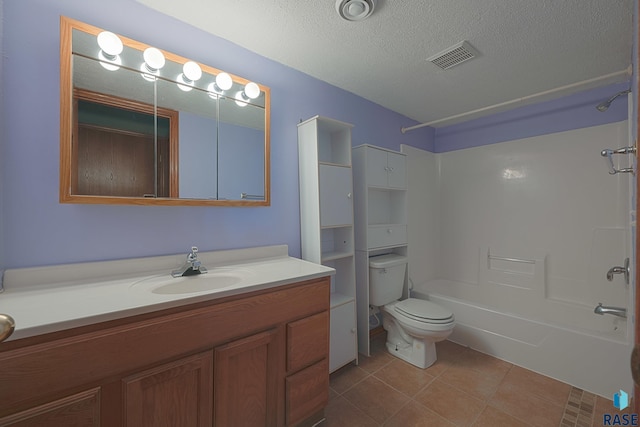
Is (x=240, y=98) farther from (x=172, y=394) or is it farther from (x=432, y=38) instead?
(x=172, y=394)

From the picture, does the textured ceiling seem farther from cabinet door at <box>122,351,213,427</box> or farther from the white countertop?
cabinet door at <box>122,351,213,427</box>

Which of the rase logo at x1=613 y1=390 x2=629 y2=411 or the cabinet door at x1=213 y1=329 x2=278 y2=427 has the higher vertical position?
the cabinet door at x1=213 y1=329 x2=278 y2=427

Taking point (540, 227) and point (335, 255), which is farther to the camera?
point (540, 227)

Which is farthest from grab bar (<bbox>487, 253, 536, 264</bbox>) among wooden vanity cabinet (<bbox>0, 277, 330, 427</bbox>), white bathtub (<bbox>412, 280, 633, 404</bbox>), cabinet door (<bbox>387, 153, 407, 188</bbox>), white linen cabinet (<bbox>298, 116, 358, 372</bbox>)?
wooden vanity cabinet (<bbox>0, 277, 330, 427</bbox>)

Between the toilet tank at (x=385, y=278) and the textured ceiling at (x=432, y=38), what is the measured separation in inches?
58.9

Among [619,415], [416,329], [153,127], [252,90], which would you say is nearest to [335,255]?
[416,329]

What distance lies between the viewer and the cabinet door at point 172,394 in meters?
0.85

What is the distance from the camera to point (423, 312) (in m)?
1.93

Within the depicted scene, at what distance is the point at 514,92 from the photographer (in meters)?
2.22

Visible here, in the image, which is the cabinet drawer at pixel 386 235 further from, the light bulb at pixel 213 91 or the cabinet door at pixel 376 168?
the light bulb at pixel 213 91

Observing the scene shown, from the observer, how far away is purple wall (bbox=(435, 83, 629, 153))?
210 cm

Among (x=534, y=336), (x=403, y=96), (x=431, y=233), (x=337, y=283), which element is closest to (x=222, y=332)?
(x=337, y=283)

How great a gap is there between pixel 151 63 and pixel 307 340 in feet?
5.30

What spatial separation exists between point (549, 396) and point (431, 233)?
1711mm
